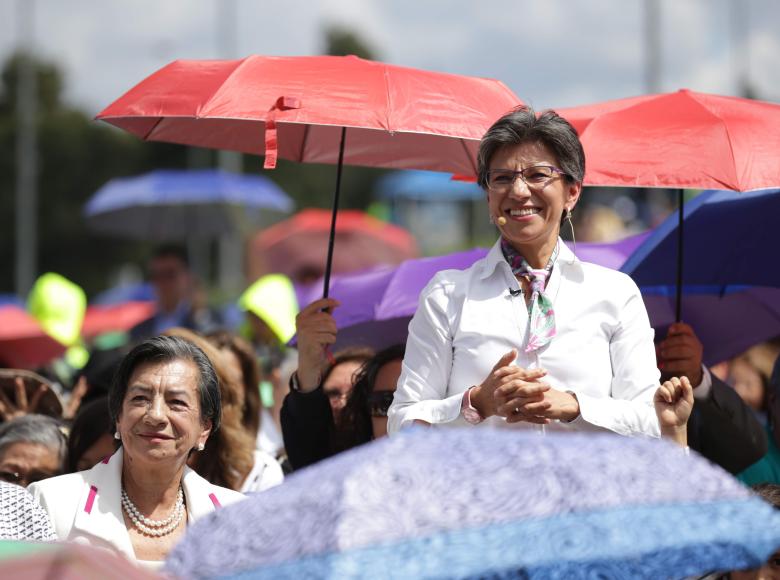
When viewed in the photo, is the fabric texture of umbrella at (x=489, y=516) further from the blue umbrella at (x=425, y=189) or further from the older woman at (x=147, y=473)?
the blue umbrella at (x=425, y=189)

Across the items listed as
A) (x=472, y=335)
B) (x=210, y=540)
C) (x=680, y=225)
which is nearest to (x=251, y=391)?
(x=680, y=225)

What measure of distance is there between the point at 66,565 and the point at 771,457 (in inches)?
146

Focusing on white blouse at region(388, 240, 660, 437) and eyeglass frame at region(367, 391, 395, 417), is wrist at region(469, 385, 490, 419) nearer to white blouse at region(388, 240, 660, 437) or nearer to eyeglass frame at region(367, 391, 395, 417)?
white blouse at region(388, 240, 660, 437)

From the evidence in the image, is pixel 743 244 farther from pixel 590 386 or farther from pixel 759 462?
pixel 590 386

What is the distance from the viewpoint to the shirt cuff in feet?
14.2

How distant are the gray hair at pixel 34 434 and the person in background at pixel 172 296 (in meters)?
3.86

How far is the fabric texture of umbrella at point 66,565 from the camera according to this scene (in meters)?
1.48

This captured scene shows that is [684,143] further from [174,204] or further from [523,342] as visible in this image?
[174,204]

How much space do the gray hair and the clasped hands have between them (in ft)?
7.39

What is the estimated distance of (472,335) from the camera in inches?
128

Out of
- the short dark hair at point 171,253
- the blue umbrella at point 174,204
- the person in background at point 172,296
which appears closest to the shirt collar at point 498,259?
the person in background at point 172,296

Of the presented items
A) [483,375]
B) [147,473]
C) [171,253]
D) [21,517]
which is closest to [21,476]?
[147,473]

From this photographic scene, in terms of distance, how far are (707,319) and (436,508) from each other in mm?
4249

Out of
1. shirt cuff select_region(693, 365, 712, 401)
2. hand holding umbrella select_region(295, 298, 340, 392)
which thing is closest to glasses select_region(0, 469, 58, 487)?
hand holding umbrella select_region(295, 298, 340, 392)
